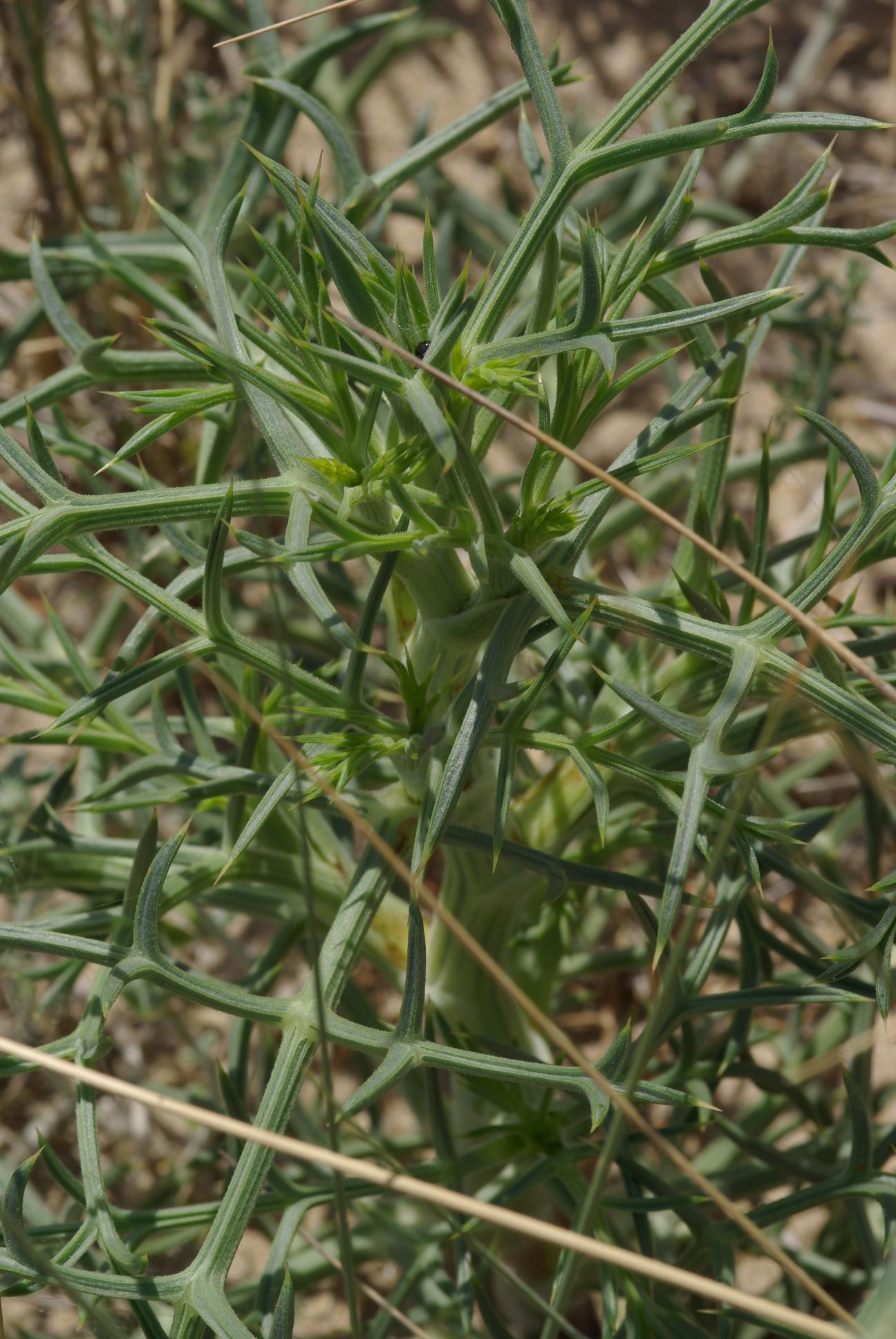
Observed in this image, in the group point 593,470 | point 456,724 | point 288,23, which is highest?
point 288,23

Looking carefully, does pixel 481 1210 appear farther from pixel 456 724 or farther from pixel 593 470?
pixel 593 470

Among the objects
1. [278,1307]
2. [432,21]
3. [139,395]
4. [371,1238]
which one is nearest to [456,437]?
[139,395]

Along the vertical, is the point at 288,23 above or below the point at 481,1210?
above

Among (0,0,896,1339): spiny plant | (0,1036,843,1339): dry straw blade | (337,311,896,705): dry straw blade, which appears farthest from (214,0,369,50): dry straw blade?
(0,1036,843,1339): dry straw blade

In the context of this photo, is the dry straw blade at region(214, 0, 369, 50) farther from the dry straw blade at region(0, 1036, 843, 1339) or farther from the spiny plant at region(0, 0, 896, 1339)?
the dry straw blade at region(0, 1036, 843, 1339)

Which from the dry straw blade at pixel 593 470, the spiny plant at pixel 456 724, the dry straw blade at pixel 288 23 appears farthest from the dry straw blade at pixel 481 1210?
the dry straw blade at pixel 288 23

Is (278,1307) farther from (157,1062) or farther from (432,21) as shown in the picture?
(432,21)

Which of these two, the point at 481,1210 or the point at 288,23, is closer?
the point at 481,1210

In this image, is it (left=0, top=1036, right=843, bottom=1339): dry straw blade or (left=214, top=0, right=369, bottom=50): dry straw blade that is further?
(left=214, top=0, right=369, bottom=50): dry straw blade

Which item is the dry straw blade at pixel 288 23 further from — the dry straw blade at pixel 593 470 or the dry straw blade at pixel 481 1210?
the dry straw blade at pixel 481 1210

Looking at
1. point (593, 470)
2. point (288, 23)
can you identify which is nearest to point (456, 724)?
point (593, 470)
